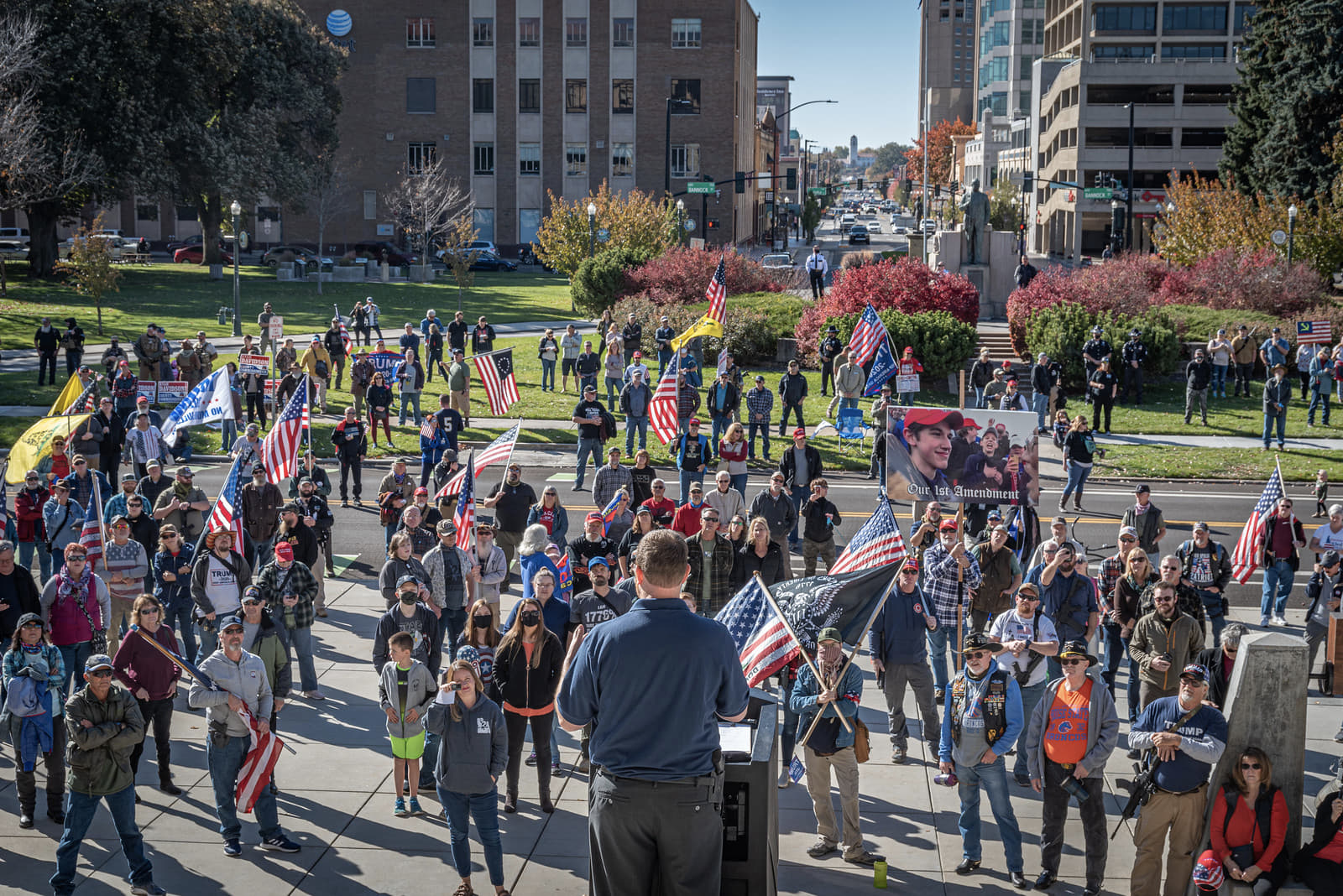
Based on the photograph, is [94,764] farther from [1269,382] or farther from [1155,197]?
[1155,197]

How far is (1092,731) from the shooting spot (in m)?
9.54

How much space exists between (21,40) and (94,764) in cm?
4498

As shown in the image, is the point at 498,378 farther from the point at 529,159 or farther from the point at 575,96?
the point at 529,159

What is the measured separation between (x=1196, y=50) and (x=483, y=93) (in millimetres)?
50888

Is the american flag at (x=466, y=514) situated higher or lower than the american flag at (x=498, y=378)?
lower

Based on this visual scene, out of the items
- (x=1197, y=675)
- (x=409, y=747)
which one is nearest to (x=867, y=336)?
(x=409, y=747)

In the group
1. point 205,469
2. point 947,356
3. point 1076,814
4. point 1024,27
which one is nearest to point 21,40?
point 205,469

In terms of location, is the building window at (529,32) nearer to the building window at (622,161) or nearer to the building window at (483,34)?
the building window at (483,34)

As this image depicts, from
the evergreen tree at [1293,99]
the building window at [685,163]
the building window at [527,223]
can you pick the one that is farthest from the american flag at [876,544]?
the building window at [527,223]

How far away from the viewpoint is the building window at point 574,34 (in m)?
82.4

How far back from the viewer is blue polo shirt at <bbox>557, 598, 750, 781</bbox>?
209 inches

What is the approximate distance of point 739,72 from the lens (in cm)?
8669

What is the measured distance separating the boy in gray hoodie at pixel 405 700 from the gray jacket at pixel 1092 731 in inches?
181

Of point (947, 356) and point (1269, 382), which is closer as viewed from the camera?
point (1269, 382)
